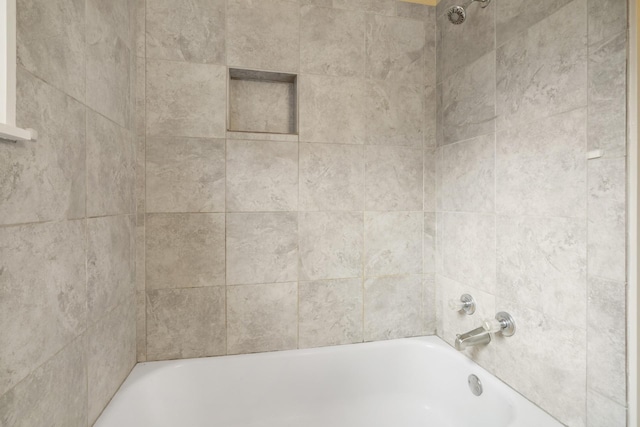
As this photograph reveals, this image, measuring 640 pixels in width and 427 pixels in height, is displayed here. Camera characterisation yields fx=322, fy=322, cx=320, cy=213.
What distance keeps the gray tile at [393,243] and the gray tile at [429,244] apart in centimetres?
3

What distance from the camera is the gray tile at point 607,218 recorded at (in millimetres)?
896

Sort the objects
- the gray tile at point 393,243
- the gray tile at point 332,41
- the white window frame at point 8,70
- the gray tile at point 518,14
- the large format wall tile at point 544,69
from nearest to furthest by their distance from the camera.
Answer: the white window frame at point 8,70 < the large format wall tile at point 544,69 < the gray tile at point 518,14 < the gray tile at point 332,41 < the gray tile at point 393,243

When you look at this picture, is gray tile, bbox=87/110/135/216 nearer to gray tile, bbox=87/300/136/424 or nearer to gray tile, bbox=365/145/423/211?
gray tile, bbox=87/300/136/424

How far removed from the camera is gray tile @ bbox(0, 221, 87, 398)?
69 cm

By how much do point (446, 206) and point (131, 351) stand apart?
65.2 inches

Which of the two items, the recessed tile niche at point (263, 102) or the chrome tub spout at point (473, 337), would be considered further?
the recessed tile niche at point (263, 102)

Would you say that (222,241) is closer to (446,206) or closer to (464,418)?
(446,206)

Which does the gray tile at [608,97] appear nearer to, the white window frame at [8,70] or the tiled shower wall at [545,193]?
the tiled shower wall at [545,193]

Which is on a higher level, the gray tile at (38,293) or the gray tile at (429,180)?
the gray tile at (429,180)

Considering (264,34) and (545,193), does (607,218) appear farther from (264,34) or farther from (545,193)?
(264,34)

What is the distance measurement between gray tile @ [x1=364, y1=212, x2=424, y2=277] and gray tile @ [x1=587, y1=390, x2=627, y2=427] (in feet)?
2.96

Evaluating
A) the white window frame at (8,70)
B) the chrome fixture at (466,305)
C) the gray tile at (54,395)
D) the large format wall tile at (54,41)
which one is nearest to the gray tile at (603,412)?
the chrome fixture at (466,305)

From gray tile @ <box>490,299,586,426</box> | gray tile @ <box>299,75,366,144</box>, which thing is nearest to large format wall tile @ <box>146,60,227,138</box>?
gray tile @ <box>299,75,366,144</box>

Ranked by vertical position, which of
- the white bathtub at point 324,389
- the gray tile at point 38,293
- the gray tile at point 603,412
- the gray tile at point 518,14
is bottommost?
the white bathtub at point 324,389
